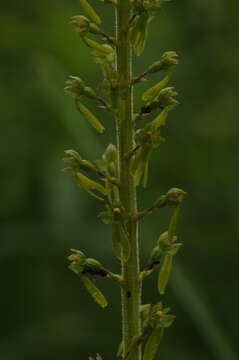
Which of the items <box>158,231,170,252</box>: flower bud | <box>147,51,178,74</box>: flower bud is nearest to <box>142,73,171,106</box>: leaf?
<box>147,51,178,74</box>: flower bud

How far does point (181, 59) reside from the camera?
6145 millimetres

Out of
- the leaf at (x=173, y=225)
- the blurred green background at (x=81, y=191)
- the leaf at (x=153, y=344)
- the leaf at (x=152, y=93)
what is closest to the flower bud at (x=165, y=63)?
the leaf at (x=152, y=93)

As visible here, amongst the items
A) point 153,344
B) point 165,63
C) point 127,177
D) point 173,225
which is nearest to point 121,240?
point 127,177

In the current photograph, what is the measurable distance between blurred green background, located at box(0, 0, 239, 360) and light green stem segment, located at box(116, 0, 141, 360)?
4.15 ft

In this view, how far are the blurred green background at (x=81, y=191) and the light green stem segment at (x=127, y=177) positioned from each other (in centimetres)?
127

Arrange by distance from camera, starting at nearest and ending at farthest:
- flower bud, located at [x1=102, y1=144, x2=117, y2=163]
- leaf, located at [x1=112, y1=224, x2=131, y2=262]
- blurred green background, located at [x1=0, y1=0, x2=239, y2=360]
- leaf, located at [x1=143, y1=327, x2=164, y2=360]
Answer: leaf, located at [x1=112, y1=224, x2=131, y2=262], leaf, located at [x1=143, y1=327, x2=164, y2=360], flower bud, located at [x1=102, y1=144, x2=117, y2=163], blurred green background, located at [x1=0, y1=0, x2=239, y2=360]

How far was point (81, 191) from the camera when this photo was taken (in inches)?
203

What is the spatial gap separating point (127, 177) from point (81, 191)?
113 inches

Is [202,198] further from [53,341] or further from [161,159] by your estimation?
[53,341]

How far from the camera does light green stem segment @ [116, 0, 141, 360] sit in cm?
229

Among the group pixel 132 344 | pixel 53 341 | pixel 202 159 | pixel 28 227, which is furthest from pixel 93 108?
pixel 132 344

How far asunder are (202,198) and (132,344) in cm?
335

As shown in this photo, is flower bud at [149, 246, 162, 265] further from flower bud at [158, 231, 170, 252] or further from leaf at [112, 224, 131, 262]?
leaf at [112, 224, 131, 262]

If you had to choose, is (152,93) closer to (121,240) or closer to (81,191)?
(121,240)
